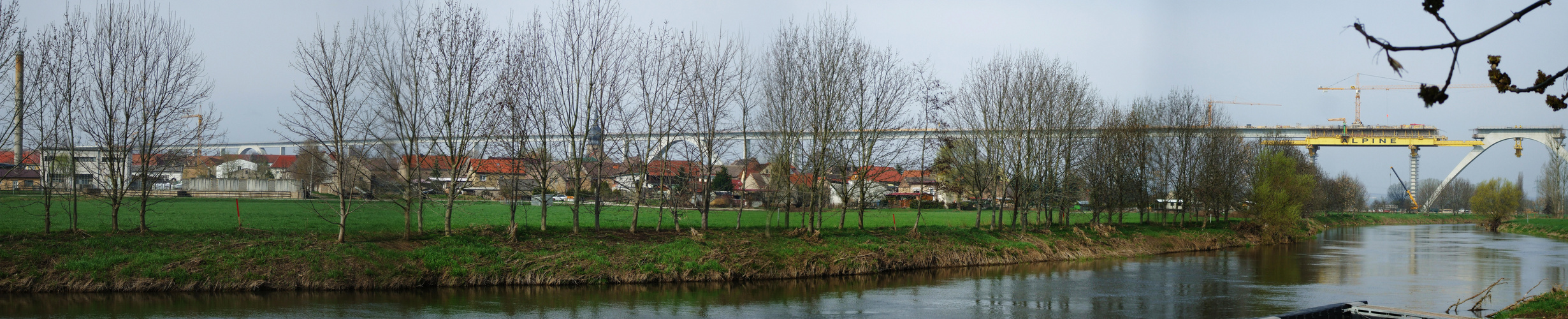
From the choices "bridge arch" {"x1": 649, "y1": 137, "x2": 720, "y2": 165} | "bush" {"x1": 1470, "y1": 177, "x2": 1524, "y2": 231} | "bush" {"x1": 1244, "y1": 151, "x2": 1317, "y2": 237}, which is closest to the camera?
"bridge arch" {"x1": 649, "y1": 137, "x2": 720, "y2": 165}

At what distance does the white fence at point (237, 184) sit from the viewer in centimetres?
4691

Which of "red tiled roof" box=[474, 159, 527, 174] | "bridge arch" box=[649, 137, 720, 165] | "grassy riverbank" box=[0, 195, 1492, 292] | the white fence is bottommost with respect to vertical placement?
"grassy riverbank" box=[0, 195, 1492, 292]

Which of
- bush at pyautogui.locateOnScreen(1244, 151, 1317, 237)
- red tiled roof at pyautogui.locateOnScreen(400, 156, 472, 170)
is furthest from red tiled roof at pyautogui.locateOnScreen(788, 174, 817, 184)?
bush at pyautogui.locateOnScreen(1244, 151, 1317, 237)

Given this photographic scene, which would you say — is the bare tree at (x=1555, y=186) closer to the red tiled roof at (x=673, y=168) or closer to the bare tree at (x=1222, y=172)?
the bare tree at (x=1222, y=172)

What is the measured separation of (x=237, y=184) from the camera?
4888cm

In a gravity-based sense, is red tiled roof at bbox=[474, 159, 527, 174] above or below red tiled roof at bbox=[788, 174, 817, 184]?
above

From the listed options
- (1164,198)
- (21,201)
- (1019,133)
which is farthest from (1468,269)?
(21,201)

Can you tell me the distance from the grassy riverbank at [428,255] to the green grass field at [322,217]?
20 centimetres

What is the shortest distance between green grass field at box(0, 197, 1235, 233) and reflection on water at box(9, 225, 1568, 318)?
171 inches

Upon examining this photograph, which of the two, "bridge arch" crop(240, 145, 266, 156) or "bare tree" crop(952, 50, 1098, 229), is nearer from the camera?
"bare tree" crop(952, 50, 1098, 229)

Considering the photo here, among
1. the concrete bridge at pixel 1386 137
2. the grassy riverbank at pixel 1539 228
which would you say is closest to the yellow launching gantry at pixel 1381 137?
the concrete bridge at pixel 1386 137

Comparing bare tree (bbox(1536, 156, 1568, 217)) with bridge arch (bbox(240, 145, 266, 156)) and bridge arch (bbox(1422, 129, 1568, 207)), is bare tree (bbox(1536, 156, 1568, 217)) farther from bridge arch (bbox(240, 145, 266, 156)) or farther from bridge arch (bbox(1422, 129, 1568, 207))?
bridge arch (bbox(240, 145, 266, 156))

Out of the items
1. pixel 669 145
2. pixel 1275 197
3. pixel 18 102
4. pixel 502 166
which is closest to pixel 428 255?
pixel 502 166

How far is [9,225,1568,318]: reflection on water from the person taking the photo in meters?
13.5
